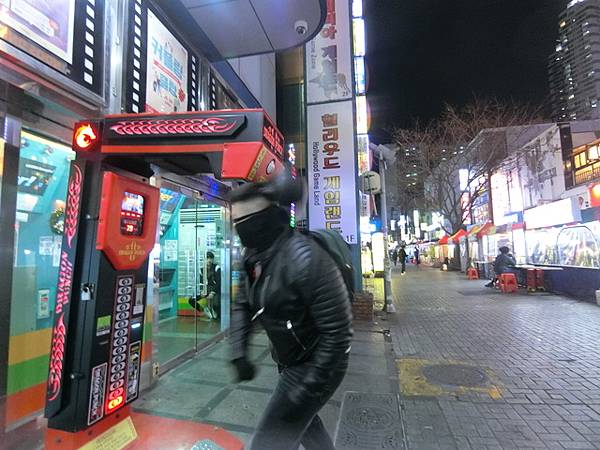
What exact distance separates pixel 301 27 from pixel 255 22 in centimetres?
75

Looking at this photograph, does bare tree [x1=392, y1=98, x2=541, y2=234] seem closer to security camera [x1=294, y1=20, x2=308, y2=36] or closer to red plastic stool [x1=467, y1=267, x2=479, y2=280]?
red plastic stool [x1=467, y1=267, x2=479, y2=280]

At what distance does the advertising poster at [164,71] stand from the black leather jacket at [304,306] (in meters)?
3.96

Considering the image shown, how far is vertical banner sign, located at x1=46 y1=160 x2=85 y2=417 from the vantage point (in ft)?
9.02

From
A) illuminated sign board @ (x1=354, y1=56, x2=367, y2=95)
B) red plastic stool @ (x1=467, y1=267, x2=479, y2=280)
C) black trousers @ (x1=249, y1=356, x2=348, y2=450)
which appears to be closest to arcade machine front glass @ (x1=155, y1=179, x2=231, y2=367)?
black trousers @ (x1=249, y1=356, x2=348, y2=450)

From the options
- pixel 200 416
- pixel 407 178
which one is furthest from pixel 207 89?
pixel 407 178

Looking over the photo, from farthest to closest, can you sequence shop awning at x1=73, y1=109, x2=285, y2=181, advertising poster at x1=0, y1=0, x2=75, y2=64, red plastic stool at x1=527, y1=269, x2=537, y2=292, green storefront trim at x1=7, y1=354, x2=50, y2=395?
red plastic stool at x1=527, y1=269, x2=537, y2=292 → green storefront trim at x1=7, y1=354, x2=50, y2=395 → advertising poster at x1=0, y1=0, x2=75, y2=64 → shop awning at x1=73, y1=109, x2=285, y2=181

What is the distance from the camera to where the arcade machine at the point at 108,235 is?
275 centimetres

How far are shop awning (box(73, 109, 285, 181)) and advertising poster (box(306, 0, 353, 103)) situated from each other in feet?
25.6

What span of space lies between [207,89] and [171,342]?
4600mm

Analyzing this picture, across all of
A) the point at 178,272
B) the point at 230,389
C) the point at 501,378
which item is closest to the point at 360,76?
the point at 178,272

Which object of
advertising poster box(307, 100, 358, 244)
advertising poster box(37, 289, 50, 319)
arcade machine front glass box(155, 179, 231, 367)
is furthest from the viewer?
advertising poster box(307, 100, 358, 244)

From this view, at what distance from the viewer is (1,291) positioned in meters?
3.24

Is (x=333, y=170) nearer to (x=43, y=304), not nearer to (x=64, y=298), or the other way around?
(x=43, y=304)

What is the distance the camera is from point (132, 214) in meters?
3.05
